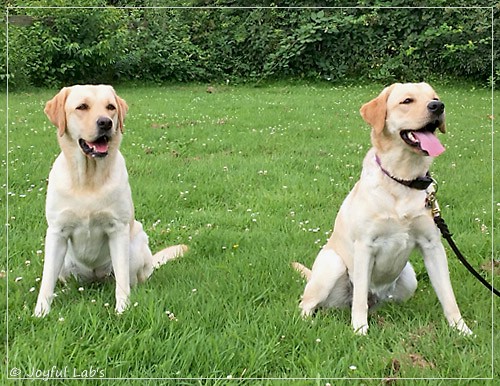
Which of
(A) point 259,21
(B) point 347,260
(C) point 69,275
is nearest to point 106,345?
(C) point 69,275

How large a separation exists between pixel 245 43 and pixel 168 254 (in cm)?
337

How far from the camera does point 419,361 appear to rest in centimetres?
271

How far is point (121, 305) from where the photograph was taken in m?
3.20

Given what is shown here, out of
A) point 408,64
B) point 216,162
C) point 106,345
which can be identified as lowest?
point 216,162

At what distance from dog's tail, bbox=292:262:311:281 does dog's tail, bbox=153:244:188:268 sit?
94cm

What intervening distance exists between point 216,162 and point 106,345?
4354mm

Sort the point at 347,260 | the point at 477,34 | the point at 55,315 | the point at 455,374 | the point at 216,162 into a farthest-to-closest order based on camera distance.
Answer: the point at 216,162 < the point at 477,34 < the point at 347,260 < the point at 55,315 < the point at 455,374

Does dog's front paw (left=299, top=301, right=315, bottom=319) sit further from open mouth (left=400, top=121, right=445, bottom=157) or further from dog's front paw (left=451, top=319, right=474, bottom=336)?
open mouth (left=400, top=121, right=445, bottom=157)

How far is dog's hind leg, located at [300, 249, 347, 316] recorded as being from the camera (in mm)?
3271

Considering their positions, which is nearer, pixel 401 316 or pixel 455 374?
pixel 455 374

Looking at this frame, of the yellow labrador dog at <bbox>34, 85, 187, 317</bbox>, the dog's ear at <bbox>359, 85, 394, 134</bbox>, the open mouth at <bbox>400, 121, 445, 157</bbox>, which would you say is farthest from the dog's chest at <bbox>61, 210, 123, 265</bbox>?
the open mouth at <bbox>400, 121, 445, 157</bbox>

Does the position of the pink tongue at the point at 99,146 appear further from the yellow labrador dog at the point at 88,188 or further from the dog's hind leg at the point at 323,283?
the dog's hind leg at the point at 323,283

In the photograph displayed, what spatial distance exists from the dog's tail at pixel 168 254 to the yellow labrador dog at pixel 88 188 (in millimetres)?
558

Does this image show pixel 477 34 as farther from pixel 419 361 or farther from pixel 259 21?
pixel 419 361
